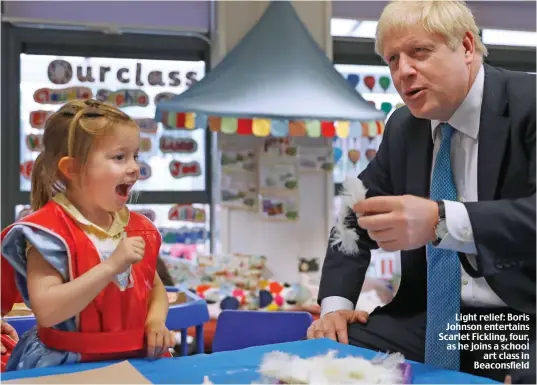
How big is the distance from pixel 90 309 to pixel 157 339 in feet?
0.43

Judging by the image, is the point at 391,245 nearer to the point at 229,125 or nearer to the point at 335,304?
the point at 335,304

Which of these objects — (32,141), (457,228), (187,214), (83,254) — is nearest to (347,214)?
(457,228)

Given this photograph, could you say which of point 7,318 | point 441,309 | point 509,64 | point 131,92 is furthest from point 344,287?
point 509,64

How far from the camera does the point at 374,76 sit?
436 centimetres

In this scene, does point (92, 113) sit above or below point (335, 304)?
above

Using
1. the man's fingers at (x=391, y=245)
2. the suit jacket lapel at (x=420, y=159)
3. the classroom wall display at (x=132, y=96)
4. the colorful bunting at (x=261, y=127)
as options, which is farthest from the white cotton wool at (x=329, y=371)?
the classroom wall display at (x=132, y=96)

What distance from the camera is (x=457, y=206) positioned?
3.51ft

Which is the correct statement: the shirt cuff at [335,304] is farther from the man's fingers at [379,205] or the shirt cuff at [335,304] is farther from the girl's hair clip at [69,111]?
the girl's hair clip at [69,111]

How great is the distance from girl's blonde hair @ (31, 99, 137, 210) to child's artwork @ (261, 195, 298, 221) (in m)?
2.70

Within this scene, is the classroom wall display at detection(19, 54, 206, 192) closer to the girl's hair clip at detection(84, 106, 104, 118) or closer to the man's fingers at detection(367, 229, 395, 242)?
the girl's hair clip at detection(84, 106, 104, 118)

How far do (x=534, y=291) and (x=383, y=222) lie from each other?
29cm

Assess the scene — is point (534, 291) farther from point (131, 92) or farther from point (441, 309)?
point (131, 92)

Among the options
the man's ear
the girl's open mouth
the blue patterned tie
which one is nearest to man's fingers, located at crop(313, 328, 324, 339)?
the blue patterned tie

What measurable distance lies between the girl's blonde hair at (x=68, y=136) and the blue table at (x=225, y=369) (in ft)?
1.19
